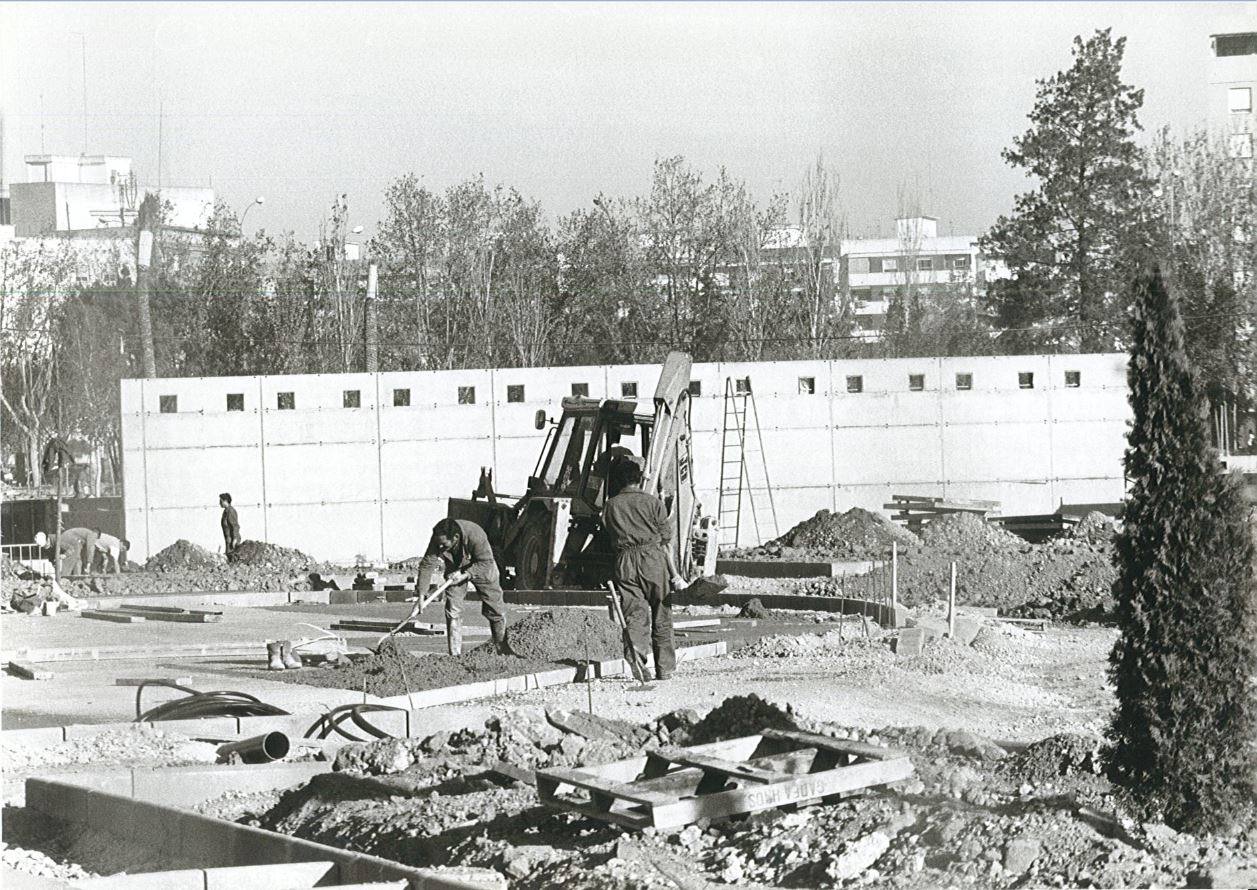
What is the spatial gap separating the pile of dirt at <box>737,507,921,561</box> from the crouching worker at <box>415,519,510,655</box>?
12.4 m

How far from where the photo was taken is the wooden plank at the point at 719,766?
764 cm

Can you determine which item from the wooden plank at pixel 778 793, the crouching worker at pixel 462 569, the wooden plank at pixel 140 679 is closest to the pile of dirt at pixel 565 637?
the crouching worker at pixel 462 569

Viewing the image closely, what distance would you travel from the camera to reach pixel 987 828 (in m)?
6.94

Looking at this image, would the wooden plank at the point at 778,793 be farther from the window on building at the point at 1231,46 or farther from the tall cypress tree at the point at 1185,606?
the window on building at the point at 1231,46

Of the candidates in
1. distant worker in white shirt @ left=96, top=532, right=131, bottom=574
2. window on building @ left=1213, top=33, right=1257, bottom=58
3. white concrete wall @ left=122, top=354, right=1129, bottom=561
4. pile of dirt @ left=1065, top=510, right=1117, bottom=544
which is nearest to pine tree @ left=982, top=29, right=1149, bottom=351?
white concrete wall @ left=122, top=354, right=1129, bottom=561

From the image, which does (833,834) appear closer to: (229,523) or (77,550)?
(229,523)

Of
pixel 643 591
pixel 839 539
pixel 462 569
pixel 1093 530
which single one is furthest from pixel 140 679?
pixel 1093 530

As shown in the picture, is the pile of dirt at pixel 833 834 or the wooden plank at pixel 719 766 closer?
the pile of dirt at pixel 833 834

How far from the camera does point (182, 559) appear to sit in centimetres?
2989

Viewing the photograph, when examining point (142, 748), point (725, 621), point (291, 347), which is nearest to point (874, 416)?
point (725, 621)

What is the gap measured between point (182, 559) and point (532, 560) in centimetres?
1199

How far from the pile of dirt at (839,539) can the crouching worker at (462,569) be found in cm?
1238

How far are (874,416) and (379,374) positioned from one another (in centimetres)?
995

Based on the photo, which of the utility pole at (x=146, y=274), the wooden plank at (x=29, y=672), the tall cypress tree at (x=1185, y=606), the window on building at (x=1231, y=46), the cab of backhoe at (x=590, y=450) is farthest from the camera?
the window on building at (x=1231, y=46)
